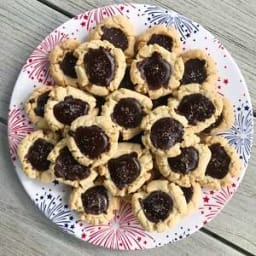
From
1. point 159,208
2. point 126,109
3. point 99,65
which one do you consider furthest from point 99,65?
point 159,208

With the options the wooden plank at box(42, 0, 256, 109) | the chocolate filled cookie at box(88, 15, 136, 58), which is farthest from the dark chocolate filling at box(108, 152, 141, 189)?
the wooden plank at box(42, 0, 256, 109)

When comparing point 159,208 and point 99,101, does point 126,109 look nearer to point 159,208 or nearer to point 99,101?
point 99,101

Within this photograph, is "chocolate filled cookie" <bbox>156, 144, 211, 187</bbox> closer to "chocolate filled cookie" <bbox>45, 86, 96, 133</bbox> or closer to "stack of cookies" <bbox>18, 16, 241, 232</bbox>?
"stack of cookies" <bbox>18, 16, 241, 232</bbox>

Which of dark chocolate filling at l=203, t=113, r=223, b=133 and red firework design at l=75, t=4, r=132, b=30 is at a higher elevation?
red firework design at l=75, t=4, r=132, b=30

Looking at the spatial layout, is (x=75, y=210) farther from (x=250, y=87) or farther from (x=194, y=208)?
(x=250, y=87)

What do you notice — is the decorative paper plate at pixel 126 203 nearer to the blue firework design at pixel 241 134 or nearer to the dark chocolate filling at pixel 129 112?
the blue firework design at pixel 241 134

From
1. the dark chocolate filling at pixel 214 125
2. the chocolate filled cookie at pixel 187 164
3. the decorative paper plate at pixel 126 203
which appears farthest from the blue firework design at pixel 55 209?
the dark chocolate filling at pixel 214 125
